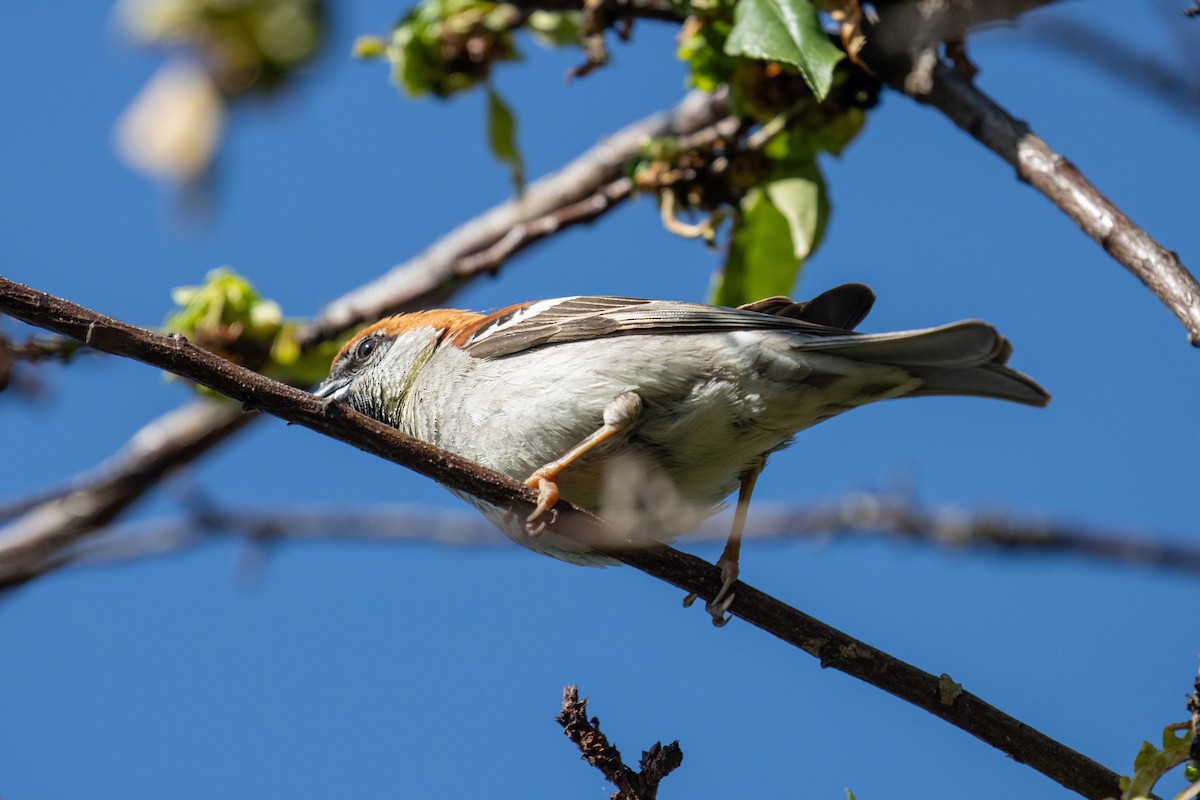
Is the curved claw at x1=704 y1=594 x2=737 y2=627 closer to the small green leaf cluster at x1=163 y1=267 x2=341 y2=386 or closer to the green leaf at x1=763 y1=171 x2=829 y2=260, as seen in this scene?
the green leaf at x1=763 y1=171 x2=829 y2=260

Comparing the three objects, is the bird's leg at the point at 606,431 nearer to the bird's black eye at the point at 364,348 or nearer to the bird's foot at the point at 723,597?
the bird's foot at the point at 723,597

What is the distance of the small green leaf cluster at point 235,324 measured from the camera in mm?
5887

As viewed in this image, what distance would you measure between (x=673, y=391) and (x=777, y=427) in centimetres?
47

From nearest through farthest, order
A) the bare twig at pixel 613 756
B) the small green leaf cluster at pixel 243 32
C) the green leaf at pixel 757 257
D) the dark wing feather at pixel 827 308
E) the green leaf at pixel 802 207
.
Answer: the bare twig at pixel 613 756
the dark wing feather at pixel 827 308
the green leaf at pixel 802 207
the green leaf at pixel 757 257
the small green leaf cluster at pixel 243 32

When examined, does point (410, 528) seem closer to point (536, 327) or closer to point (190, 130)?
point (536, 327)

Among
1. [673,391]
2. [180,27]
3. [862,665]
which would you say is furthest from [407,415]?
[180,27]

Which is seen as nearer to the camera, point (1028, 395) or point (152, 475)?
point (1028, 395)

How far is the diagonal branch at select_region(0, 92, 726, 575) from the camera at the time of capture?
6062 mm

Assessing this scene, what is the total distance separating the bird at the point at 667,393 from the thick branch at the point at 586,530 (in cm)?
41

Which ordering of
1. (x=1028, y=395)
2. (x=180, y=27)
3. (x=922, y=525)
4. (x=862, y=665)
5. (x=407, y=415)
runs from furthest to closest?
(x=180, y=27)
(x=922, y=525)
(x=407, y=415)
(x=1028, y=395)
(x=862, y=665)

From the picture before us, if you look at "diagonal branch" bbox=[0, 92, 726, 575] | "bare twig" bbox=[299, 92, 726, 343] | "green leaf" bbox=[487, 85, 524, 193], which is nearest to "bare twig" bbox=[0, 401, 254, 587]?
"diagonal branch" bbox=[0, 92, 726, 575]

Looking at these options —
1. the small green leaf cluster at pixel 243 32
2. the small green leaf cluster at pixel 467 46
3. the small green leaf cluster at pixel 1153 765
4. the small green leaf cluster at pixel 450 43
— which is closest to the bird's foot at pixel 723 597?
the small green leaf cluster at pixel 1153 765

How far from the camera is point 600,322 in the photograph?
507 centimetres

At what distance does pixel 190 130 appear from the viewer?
8312mm
